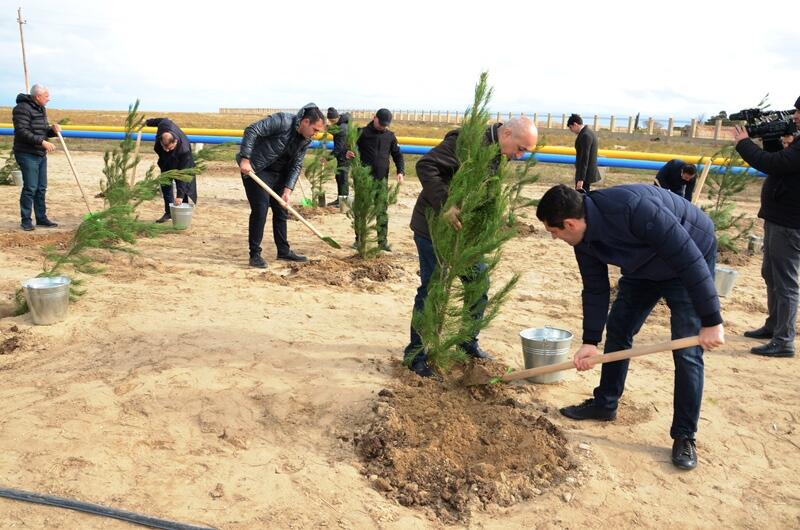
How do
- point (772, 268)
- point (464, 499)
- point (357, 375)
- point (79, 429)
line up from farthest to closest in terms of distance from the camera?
1. point (772, 268)
2. point (357, 375)
3. point (79, 429)
4. point (464, 499)

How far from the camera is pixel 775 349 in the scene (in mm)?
5398

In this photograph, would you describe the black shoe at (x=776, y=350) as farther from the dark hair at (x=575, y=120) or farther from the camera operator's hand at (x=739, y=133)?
the dark hair at (x=575, y=120)

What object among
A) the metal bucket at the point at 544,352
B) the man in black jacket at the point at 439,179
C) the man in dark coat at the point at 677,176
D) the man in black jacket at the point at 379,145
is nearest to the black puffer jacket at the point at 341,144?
the man in black jacket at the point at 379,145

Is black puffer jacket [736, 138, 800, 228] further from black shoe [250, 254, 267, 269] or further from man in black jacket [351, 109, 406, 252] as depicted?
black shoe [250, 254, 267, 269]

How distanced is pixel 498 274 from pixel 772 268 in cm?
299

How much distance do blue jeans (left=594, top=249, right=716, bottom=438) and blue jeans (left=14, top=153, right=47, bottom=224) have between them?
7745 mm

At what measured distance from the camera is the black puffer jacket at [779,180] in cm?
490

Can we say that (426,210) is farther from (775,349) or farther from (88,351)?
(775,349)

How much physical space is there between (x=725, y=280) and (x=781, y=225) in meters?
1.96

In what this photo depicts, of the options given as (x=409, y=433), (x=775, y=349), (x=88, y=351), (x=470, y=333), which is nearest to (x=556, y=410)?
(x=470, y=333)

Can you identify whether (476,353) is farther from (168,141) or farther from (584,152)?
(168,141)

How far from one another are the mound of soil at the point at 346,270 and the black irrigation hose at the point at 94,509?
4.02 m

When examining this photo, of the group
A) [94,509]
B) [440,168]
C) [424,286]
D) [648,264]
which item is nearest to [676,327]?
[648,264]

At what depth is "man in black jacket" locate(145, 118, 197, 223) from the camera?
920 cm
